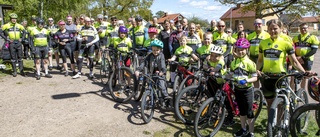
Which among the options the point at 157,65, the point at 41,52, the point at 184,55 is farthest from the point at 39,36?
the point at 184,55

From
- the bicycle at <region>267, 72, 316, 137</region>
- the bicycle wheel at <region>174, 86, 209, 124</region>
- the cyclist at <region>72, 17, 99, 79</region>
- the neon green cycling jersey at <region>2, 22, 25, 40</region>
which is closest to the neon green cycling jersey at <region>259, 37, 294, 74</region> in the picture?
the bicycle at <region>267, 72, 316, 137</region>

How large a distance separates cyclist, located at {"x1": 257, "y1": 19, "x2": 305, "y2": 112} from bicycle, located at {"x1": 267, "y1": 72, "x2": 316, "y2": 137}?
119 mm

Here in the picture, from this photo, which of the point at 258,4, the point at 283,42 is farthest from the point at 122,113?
the point at 258,4

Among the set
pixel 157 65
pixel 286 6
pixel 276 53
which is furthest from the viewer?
pixel 286 6

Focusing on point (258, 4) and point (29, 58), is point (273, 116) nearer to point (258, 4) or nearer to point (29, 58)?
point (29, 58)

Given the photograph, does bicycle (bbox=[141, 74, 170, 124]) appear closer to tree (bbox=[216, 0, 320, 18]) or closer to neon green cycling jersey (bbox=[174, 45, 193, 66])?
neon green cycling jersey (bbox=[174, 45, 193, 66])

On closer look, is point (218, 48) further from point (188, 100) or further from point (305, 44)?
point (305, 44)

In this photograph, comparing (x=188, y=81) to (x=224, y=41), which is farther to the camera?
(x=224, y=41)

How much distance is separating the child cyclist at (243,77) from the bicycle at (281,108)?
1.30 feet

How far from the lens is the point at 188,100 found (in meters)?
4.68

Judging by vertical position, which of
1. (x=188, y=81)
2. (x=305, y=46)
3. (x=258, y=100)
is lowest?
(x=258, y=100)

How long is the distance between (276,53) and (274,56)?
57 millimetres

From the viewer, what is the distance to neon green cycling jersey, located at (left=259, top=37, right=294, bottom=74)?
3842 mm

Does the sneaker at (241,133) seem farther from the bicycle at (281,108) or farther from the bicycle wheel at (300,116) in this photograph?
the bicycle wheel at (300,116)
